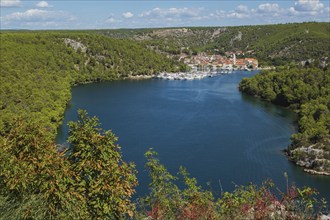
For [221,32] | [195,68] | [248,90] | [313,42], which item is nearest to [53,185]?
[248,90]

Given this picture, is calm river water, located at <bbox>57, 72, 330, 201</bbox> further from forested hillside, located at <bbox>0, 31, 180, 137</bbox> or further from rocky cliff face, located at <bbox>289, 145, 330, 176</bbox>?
forested hillside, located at <bbox>0, 31, 180, 137</bbox>

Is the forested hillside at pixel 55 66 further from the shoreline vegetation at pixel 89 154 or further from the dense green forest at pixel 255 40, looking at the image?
the dense green forest at pixel 255 40

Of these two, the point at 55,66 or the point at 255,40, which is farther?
the point at 255,40

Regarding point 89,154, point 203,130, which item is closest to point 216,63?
point 203,130

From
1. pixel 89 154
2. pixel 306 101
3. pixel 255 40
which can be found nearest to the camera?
pixel 89 154

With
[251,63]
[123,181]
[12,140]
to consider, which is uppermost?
[12,140]

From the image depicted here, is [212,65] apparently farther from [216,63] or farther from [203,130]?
[203,130]

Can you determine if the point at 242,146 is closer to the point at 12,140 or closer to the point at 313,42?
the point at 12,140
